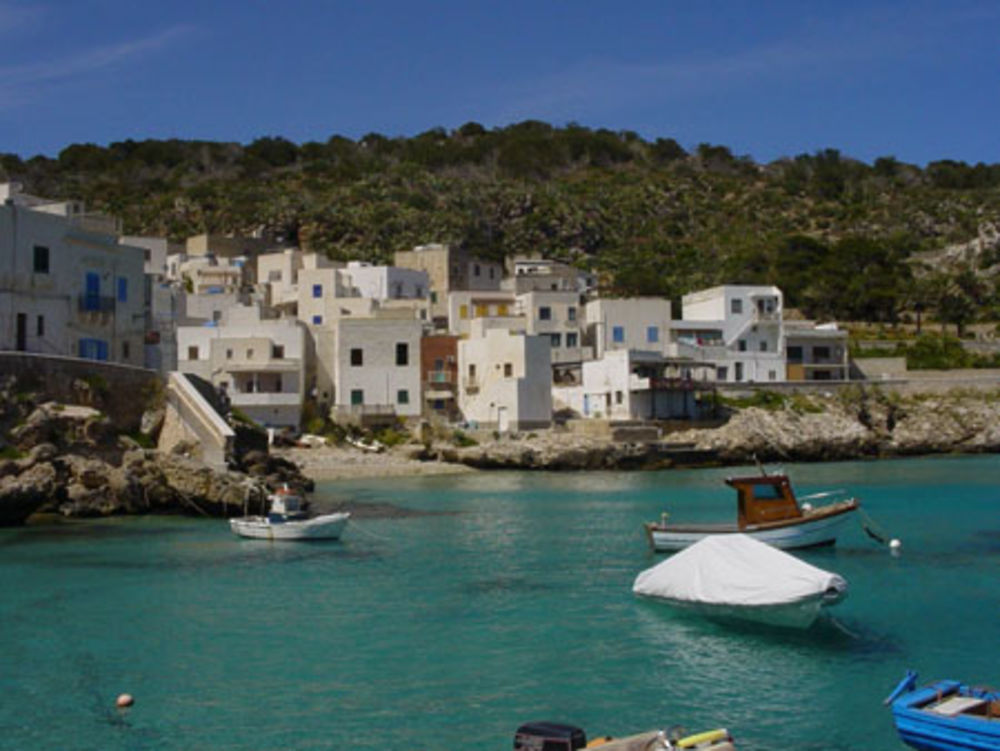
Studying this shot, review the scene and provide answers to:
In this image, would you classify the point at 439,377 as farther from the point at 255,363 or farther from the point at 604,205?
the point at 604,205

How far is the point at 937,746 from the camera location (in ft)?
45.0

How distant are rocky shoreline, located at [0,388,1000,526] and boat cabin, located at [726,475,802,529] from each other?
7634 millimetres

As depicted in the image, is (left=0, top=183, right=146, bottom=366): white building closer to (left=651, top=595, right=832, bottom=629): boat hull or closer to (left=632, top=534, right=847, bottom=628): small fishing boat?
(left=632, top=534, right=847, bottom=628): small fishing boat

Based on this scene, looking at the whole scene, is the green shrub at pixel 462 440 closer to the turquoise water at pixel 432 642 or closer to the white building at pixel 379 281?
the white building at pixel 379 281

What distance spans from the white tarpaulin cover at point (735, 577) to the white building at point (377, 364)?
44808 millimetres

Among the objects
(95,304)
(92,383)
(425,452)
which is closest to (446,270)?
(425,452)

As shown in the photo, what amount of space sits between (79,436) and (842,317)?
226 feet

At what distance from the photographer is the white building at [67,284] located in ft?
142

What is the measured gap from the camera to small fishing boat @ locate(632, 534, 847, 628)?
19766mm

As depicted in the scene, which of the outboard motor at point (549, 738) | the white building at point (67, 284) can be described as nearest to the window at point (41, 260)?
the white building at point (67, 284)

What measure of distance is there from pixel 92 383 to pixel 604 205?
106756 mm

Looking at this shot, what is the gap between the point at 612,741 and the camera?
41.7 ft

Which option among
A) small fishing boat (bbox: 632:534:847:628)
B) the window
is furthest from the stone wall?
small fishing boat (bbox: 632:534:847:628)

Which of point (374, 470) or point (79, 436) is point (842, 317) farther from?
point (79, 436)
